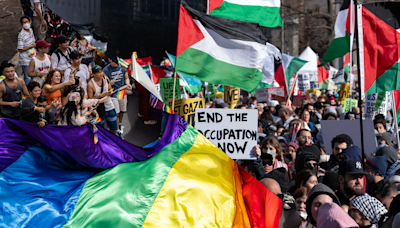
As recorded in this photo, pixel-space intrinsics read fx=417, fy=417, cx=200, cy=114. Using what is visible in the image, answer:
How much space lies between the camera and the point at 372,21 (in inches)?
258

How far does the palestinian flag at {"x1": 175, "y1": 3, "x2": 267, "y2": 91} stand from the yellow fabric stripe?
2.62 meters

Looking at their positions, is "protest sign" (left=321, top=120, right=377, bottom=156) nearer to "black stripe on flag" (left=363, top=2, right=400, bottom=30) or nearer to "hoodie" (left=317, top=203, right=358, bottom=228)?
"black stripe on flag" (left=363, top=2, right=400, bottom=30)

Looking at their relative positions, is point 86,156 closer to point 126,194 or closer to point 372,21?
point 126,194

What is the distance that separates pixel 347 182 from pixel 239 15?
15.8ft

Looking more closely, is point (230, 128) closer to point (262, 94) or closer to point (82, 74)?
point (82, 74)

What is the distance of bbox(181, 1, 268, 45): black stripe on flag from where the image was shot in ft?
21.0

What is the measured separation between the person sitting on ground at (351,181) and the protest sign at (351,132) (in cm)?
262

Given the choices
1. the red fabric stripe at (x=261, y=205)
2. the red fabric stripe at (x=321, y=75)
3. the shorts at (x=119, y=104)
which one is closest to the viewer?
the red fabric stripe at (x=261, y=205)

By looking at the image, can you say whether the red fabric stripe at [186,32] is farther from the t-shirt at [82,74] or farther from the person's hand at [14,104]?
the person's hand at [14,104]

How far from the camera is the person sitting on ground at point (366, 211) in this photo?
313 centimetres

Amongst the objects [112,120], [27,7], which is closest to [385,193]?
[112,120]

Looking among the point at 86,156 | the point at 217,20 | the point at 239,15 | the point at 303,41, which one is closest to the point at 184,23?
the point at 217,20

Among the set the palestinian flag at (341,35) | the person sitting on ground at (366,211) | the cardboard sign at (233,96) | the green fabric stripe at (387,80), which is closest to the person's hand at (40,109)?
the person sitting on ground at (366,211)

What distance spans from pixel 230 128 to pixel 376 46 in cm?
305
